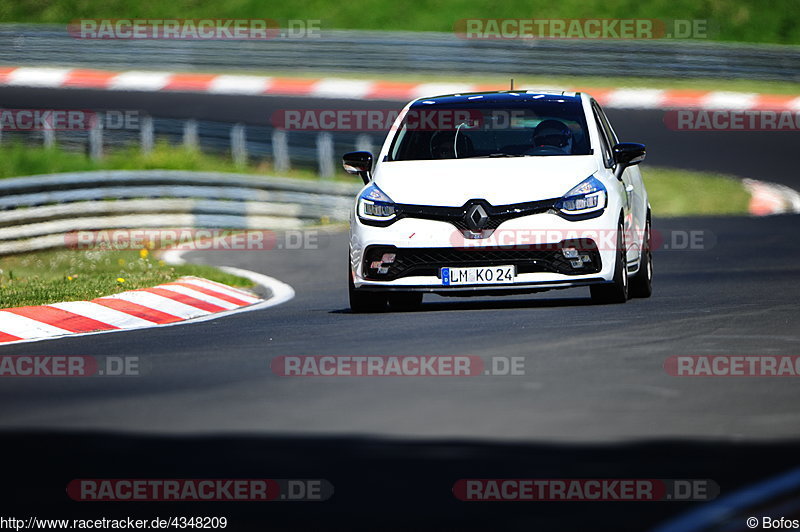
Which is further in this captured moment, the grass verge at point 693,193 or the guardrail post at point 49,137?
the guardrail post at point 49,137

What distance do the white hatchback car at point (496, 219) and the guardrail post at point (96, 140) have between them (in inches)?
523

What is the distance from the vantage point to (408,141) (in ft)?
41.1

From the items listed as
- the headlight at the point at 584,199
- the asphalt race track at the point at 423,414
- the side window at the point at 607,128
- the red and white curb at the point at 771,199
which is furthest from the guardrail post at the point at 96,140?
the headlight at the point at 584,199

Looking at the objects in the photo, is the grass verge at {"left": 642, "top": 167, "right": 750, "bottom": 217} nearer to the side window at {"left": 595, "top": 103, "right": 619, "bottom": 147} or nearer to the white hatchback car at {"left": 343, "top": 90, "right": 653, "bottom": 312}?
the side window at {"left": 595, "top": 103, "right": 619, "bottom": 147}

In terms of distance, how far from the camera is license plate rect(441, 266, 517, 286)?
36.9 feet

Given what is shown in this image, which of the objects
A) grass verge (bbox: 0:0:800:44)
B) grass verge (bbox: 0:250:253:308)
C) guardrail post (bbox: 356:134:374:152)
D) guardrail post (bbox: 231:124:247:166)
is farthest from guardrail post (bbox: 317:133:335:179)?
grass verge (bbox: 0:0:800:44)

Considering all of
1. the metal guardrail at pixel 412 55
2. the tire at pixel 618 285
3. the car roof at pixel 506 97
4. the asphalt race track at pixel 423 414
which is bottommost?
the asphalt race track at pixel 423 414

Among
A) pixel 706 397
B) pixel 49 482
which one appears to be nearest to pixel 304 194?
pixel 706 397

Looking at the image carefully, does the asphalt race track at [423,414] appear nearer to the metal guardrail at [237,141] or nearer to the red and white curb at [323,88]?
the metal guardrail at [237,141]

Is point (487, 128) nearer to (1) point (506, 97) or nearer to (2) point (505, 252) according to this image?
(1) point (506, 97)

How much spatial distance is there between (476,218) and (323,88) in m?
23.1

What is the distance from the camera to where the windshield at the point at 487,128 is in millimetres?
12227

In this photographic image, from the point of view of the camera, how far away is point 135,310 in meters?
12.5

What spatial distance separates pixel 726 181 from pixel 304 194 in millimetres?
7247
